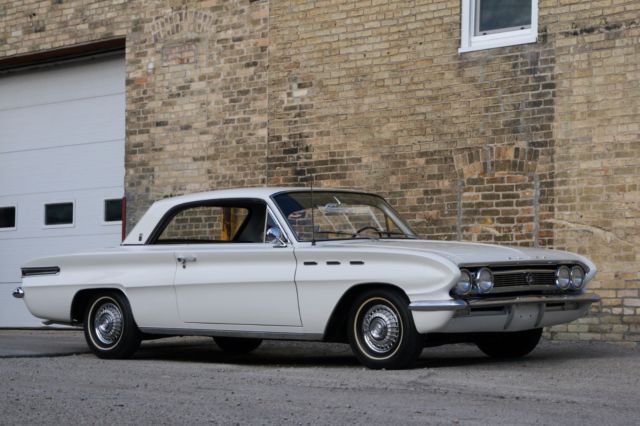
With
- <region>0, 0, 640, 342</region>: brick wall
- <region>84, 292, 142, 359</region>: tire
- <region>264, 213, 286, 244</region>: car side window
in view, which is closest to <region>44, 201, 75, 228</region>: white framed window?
<region>0, 0, 640, 342</region>: brick wall

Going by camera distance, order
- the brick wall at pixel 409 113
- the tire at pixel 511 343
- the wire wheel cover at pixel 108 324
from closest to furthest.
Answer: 1. the tire at pixel 511 343
2. the wire wheel cover at pixel 108 324
3. the brick wall at pixel 409 113

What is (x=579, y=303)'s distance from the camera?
8.68 m

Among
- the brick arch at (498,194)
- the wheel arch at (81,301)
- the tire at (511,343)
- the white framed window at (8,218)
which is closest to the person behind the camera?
the tire at (511,343)

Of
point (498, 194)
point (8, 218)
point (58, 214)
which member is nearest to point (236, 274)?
point (498, 194)

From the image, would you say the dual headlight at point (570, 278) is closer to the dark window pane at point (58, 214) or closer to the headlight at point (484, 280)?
the headlight at point (484, 280)

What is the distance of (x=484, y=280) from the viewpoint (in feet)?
26.4

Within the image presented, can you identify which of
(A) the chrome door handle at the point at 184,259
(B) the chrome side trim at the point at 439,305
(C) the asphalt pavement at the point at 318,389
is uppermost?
(A) the chrome door handle at the point at 184,259

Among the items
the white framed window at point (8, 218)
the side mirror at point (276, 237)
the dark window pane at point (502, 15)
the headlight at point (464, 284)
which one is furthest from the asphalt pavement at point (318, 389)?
the white framed window at point (8, 218)

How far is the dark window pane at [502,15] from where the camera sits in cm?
1202

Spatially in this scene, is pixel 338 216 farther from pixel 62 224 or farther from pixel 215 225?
pixel 62 224

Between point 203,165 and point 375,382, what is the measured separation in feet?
23.6

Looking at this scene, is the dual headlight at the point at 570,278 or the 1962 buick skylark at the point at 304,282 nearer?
the 1962 buick skylark at the point at 304,282

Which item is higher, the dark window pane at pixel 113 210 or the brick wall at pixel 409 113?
the brick wall at pixel 409 113

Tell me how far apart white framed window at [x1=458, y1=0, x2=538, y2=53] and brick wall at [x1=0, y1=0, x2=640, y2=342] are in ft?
0.36
